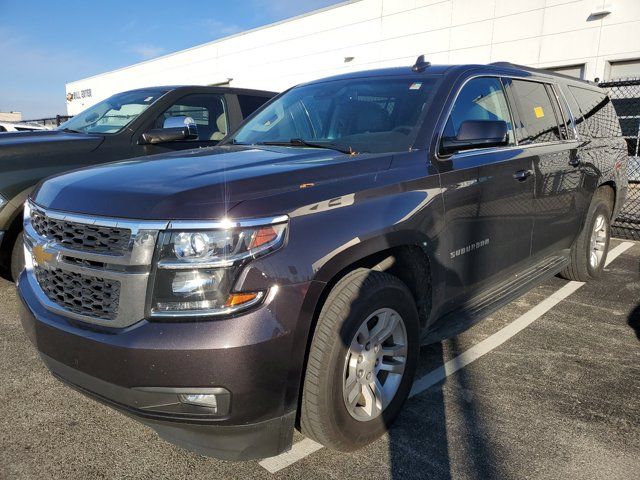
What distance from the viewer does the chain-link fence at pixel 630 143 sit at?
8.16m

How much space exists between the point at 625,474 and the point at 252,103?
16.9 feet

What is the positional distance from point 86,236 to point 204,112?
3878 millimetres

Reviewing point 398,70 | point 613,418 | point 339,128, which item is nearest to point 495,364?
point 613,418

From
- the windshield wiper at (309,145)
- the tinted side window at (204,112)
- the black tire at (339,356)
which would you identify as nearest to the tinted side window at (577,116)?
the windshield wiper at (309,145)

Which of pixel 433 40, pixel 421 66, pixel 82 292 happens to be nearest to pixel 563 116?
pixel 421 66

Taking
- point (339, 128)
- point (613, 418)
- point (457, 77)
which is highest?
point (457, 77)

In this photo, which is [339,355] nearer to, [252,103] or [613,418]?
[613,418]

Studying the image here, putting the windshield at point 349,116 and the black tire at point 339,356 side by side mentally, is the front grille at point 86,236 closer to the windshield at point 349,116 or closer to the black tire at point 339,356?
the black tire at point 339,356

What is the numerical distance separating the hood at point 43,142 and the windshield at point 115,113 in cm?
27

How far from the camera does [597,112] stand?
17.1 feet

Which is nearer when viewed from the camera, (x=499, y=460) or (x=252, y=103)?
(x=499, y=460)

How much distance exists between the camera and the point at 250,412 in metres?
2.02

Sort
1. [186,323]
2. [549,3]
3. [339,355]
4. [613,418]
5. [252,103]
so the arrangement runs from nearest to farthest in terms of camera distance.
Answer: [186,323]
[339,355]
[613,418]
[252,103]
[549,3]

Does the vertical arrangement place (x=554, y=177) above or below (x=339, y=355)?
above
